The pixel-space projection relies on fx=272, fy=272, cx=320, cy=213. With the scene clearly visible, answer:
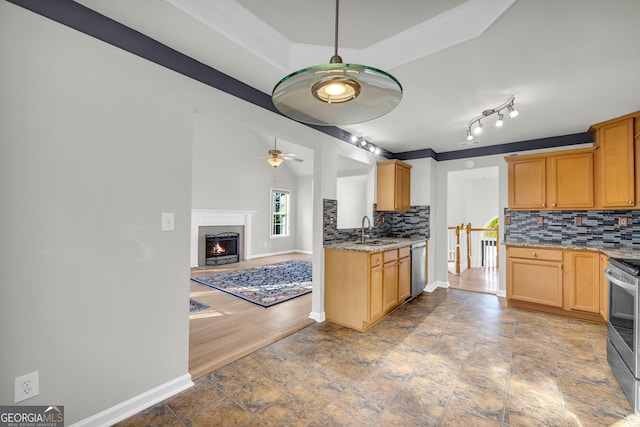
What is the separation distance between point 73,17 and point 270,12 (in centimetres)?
111

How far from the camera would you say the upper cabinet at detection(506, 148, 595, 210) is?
11.5 ft

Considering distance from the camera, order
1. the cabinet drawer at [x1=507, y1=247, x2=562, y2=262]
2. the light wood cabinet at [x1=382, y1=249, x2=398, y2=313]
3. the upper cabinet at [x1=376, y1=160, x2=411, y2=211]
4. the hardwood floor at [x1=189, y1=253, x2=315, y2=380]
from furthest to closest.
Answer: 1. the upper cabinet at [x1=376, y1=160, x2=411, y2=211]
2. the cabinet drawer at [x1=507, y1=247, x2=562, y2=262]
3. the light wood cabinet at [x1=382, y1=249, x2=398, y2=313]
4. the hardwood floor at [x1=189, y1=253, x2=315, y2=380]

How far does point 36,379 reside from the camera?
1427 millimetres

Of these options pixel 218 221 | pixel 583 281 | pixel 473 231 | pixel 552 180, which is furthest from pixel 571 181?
pixel 218 221

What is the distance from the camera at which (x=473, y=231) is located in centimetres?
678

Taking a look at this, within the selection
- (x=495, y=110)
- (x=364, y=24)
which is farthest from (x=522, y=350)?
(x=364, y=24)

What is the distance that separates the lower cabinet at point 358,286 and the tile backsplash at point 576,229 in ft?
7.37

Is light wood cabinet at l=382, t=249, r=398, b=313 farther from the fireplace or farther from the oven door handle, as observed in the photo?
the fireplace

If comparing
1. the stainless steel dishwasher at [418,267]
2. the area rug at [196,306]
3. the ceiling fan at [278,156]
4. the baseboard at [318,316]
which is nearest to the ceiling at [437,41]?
the stainless steel dishwasher at [418,267]

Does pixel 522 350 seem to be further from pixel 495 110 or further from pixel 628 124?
pixel 628 124

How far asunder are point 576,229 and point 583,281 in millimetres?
871

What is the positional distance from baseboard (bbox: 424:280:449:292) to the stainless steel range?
2.45 meters

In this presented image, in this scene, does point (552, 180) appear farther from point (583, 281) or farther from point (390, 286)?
point (390, 286)

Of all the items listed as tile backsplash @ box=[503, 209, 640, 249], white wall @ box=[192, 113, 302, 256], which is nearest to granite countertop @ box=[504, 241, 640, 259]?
tile backsplash @ box=[503, 209, 640, 249]
